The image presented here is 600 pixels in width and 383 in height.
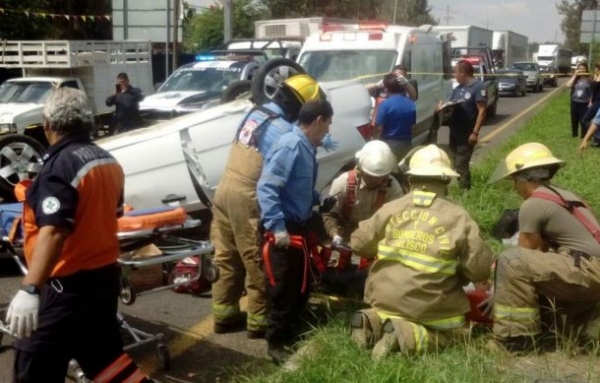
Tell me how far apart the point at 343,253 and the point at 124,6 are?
17798mm

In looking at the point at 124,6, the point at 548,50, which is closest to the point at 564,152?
the point at 124,6

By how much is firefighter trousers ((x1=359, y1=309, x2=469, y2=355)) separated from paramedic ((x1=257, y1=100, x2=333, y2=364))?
1.75ft

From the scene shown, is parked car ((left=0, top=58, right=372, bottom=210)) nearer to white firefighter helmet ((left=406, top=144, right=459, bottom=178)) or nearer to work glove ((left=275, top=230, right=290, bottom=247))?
work glove ((left=275, top=230, right=290, bottom=247))

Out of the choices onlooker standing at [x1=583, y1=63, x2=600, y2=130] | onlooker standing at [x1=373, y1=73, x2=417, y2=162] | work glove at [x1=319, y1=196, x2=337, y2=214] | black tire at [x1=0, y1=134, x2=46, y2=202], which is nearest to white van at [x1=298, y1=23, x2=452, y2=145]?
onlooker standing at [x1=373, y1=73, x2=417, y2=162]

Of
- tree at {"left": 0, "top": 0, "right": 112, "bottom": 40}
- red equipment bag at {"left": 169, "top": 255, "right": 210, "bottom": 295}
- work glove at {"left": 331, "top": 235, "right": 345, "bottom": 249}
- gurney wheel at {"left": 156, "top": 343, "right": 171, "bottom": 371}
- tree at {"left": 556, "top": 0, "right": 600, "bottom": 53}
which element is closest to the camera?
gurney wheel at {"left": 156, "top": 343, "right": 171, "bottom": 371}

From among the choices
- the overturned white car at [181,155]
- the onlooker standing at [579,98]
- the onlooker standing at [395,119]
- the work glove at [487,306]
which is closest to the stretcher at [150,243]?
the work glove at [487,306]

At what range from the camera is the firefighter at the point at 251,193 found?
5.08m

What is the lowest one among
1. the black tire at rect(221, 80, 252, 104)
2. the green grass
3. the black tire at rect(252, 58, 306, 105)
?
the green grass

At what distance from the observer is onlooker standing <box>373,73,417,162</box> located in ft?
28.6

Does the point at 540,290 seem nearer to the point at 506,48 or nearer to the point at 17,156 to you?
the point at 17,156

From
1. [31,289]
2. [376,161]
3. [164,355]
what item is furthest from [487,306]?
[31,289]

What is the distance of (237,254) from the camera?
17.7ft

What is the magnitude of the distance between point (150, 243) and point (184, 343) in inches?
35.1

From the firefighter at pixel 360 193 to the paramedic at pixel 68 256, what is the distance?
91.7 inches
